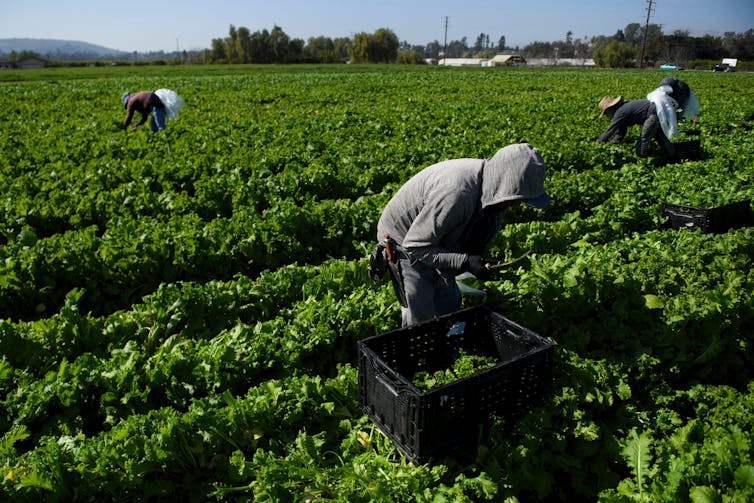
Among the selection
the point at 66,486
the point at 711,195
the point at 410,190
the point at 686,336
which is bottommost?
the point at 66,486

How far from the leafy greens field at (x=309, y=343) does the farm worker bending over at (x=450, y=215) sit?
2.63ft

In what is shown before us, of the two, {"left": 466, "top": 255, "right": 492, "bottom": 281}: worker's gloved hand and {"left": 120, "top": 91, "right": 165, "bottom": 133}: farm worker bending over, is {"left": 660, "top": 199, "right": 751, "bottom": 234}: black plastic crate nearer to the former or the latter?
{"left": 466, "top": 255, "right": 492, "bottom": 281}: worker's gloved hand

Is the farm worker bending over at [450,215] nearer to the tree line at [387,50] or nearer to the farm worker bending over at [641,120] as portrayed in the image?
the farm worker bending over at [641,120]

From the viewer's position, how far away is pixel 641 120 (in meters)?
12.1

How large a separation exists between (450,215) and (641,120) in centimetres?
1067

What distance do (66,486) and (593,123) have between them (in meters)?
17.1

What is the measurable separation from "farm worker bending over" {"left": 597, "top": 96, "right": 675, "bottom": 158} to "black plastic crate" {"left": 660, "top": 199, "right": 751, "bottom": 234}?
4657mm

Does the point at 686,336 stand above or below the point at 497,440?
above

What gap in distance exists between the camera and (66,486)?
307 centimetres

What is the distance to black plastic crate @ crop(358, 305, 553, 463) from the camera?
10.4ft

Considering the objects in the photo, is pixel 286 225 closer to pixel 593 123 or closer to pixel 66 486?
pixel 66 486

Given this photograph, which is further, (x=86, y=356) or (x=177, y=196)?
(x=177, y=196)

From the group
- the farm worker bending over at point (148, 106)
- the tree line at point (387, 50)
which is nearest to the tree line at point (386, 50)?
the tree line at point (387, 50)

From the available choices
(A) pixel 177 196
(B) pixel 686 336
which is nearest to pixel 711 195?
(B) pixel 686 336
